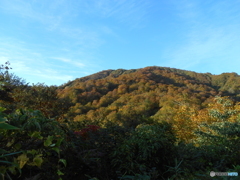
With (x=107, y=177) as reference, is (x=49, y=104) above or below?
above

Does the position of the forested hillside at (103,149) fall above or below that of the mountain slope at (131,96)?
below

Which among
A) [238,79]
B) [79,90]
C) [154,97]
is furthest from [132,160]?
[238,79]

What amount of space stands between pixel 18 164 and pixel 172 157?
310 cm

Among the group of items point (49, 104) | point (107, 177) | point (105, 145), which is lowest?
point (107, 177)

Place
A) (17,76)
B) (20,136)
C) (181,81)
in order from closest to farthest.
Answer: (20,136) < (17,76) < (181,81)

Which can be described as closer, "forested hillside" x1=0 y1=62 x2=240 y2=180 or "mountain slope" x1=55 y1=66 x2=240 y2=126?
"forested hillside" x1=0 y1=62 x2=240 y2=180

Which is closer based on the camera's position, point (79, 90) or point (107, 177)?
point (107, 177)

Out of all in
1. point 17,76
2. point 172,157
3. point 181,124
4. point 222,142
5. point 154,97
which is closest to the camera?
point 172,157

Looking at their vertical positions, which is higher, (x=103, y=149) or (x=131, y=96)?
(x=131, y=96)

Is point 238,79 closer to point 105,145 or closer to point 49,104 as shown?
point 49,104

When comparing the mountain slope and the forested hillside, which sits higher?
the mountain slope

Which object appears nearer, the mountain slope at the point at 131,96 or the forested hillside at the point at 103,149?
the forested hillside at the point at 103,149

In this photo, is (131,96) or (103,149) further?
(131,96)

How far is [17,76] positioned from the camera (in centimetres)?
1503
